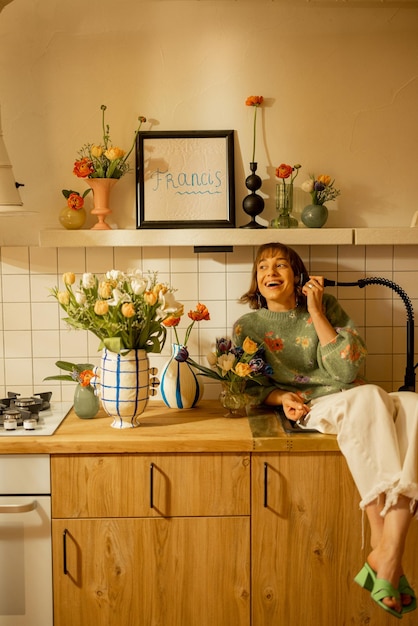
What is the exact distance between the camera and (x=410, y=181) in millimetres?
3016

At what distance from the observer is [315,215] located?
289cm

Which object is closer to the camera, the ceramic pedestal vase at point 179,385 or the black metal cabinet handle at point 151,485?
the black metal cabinet handle at point 151,485

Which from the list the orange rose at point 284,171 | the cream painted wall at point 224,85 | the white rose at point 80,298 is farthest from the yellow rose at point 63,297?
the orange rose at point 284,171

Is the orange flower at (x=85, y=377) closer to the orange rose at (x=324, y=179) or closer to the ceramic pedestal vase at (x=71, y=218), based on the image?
the ceramic pedestal vase at (x=71, y=218)

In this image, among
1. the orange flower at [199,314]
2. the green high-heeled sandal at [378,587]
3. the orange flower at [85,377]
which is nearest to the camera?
the green high-heeled sandal at [378,587]

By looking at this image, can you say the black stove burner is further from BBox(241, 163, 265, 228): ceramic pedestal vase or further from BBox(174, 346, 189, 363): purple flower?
BBox(241, 163, 265, 228): ceramic pedestal vase

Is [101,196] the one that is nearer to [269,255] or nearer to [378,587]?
[269,255]

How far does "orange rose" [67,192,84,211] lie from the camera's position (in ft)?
9.45

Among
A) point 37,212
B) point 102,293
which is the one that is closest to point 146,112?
point 37,212

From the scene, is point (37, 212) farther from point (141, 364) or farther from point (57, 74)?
point (141, 364)

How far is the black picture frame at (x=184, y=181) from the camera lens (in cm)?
298

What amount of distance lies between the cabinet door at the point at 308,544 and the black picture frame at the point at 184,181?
3.29ft

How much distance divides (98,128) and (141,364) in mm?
977

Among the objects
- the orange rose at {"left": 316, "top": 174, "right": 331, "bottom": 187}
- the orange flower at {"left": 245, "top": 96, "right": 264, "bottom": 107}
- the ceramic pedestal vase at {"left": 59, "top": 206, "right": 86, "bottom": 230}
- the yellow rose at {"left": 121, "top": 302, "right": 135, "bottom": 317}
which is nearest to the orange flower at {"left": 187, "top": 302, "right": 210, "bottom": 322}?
the yellow rose at {"left": 121, "top": 302, "right": 135, "bottom": 317}
